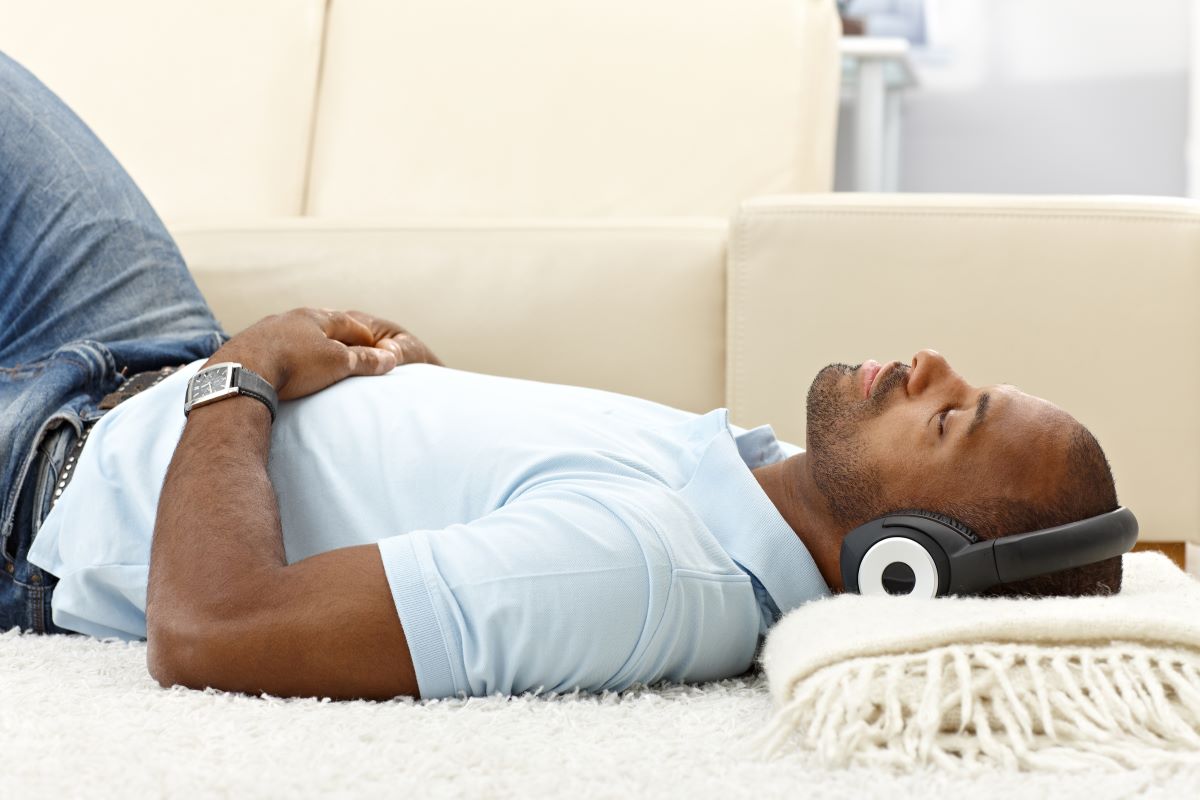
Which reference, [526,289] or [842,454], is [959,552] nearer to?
[842,454]

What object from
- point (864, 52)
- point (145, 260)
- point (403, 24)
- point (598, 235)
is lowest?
point (145, 260)

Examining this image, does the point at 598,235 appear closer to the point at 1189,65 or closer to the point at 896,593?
the point at 896,593

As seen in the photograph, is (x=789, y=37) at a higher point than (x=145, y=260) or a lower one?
higher

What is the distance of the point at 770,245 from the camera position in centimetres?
153

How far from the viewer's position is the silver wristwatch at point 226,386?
1.06m

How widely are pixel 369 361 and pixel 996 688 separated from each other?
75cm

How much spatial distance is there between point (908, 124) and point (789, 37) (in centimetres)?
96

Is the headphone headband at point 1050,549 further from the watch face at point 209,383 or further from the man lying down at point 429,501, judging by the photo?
the watch face at point 209,383

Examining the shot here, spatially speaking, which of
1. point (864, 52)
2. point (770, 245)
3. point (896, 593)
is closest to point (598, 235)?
point (770, 245)

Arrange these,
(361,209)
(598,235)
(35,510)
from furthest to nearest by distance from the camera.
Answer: (361,209)
(598,235)
(35,510)

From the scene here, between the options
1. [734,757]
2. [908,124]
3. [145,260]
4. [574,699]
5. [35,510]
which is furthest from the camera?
[908,124]

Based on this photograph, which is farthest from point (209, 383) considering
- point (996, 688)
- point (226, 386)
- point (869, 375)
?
point (996, 688)

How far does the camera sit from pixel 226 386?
1062mm

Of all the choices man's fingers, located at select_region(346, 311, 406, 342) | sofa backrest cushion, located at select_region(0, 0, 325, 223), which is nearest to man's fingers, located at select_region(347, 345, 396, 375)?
man's fingers, located at select_region(346, 311, 406, 342)
